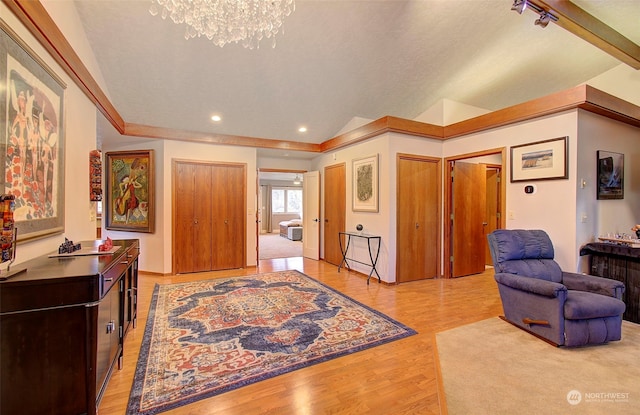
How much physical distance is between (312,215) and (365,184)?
199 centimetres

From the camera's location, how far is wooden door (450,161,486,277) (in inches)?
191

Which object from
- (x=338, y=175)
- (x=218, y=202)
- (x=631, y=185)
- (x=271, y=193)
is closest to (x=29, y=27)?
(x=218, y=202)

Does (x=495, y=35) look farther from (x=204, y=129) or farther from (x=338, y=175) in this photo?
(x=204, y=129)

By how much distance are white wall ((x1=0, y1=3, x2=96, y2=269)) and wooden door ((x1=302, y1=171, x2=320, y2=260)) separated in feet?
13.2

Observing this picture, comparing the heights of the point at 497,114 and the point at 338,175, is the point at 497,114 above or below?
above

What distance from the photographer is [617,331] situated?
8.22 feet

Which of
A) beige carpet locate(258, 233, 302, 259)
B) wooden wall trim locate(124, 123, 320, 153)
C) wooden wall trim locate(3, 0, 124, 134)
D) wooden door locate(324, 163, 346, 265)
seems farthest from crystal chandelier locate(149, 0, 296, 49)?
beige carpet locate(258, 233, 302, 259)

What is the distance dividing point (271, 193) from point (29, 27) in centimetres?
1046

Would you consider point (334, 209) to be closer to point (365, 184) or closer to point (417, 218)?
point (365, 184)

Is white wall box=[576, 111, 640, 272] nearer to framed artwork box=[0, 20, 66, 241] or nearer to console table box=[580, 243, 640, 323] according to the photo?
console table box=[580, 243, 640, 323]

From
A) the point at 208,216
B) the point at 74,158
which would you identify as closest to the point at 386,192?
→ the point at 208,216

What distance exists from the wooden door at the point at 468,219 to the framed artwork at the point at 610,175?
5.56 ft

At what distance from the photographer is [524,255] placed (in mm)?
3045

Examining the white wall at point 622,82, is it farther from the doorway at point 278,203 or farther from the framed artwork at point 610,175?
the doorway at point 278,203
